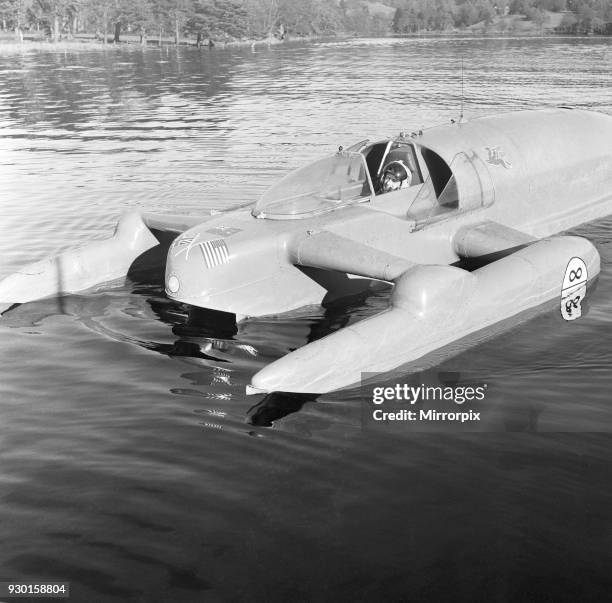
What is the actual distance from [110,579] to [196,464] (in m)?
1.87

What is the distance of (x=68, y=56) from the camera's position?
266 ft

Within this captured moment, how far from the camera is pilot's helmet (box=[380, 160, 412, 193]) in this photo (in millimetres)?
13547

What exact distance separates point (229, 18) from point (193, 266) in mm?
102921

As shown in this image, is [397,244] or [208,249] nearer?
[208,249]

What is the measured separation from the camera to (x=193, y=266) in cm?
1159

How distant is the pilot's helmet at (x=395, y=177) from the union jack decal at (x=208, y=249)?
3.17 m

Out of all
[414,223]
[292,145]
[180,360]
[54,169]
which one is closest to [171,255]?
[180,360]

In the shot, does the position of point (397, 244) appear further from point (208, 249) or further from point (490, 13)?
point (490, 13)

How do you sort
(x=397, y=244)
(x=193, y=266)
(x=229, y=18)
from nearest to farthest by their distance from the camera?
1. (x=193, y=266)
2. (x=397, y=244)
3. (x=229, y=18)

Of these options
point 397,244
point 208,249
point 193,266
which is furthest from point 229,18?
point 193,266

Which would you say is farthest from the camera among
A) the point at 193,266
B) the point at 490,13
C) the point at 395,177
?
the point at 490,13

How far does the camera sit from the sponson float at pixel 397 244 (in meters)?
10.5

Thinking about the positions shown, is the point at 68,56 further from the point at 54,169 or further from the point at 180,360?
the point at 180,360

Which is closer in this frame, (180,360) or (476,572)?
(476,572)
